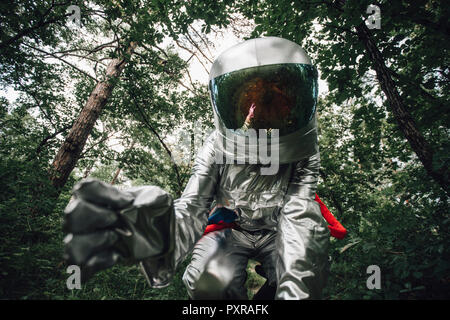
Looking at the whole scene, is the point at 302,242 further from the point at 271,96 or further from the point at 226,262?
the point at 271,96

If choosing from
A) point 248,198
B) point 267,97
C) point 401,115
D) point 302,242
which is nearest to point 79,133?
point 248,198

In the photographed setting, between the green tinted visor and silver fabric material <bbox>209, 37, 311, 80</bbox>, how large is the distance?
4cm

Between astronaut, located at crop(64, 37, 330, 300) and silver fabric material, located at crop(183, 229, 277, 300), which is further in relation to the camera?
silver fabric material, located at crop(183, 229, 277, 300)

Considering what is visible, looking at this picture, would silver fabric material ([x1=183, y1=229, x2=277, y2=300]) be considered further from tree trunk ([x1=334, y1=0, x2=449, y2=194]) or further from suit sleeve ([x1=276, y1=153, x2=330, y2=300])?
tree trunk ([x1=334, y1=0, x2=449, y2=194])

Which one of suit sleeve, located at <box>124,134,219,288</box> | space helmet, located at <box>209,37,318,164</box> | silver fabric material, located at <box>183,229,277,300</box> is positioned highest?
space helmet, located at <box>209,37,318,164</box>

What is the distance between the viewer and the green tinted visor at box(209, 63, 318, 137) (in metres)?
1.42

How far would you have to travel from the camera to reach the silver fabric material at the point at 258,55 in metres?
1.41

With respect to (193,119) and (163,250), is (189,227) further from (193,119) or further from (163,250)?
(193,119)

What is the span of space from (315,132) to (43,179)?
388 cm

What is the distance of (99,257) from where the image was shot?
793 mm

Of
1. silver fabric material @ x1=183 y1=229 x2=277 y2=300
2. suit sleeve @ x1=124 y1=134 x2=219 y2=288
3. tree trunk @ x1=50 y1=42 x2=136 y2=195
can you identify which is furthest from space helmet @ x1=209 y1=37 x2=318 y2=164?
tree trunk @ x1=50 y1=42 x2=136 y2=195

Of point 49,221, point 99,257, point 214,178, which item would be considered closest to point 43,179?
point 49,221

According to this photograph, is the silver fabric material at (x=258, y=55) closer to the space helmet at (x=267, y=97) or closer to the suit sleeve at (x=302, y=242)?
the space helmet at (x=267, y=97)
